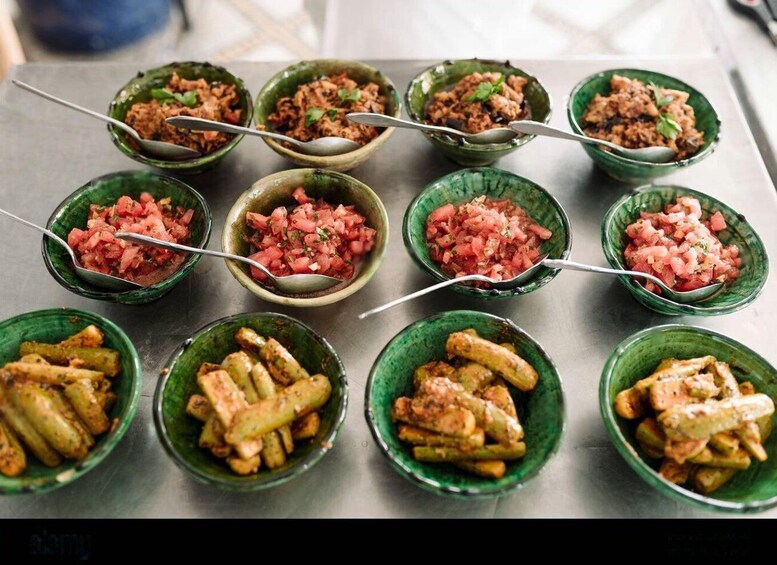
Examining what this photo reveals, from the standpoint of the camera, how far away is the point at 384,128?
9.50ft

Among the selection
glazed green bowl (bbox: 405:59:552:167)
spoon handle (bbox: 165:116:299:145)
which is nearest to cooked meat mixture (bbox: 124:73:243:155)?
spoon handle (bbox: 165:116:299:145)

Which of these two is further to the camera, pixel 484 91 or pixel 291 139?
pixel 484 91

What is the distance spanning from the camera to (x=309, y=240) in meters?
2.45

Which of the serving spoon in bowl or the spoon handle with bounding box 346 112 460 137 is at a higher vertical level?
the spoon handle with bounding box 346 112 460 137

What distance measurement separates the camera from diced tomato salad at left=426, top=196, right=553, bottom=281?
8.04 ft

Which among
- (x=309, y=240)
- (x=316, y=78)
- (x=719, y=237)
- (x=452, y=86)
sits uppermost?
(x=316, y=78)

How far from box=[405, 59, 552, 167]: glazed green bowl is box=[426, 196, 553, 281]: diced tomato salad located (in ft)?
0.98

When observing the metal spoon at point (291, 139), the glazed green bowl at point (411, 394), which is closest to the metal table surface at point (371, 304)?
the glazed green bowl at point (411, 394)

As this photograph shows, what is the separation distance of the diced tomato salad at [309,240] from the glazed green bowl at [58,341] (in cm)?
56

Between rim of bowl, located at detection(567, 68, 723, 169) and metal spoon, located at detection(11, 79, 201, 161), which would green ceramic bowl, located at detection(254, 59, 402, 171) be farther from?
rim of bowl, located at detection(567, 68, 723, 169)

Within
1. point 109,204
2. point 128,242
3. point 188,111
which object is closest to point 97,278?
point 128,242

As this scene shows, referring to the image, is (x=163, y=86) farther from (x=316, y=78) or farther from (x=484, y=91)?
(x=484, y=91)

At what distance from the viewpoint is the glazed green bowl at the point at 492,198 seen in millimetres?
2379

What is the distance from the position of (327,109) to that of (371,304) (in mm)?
923
